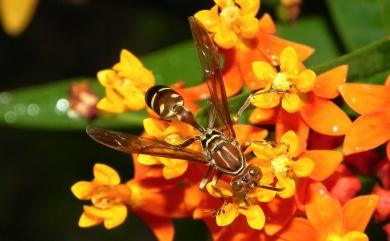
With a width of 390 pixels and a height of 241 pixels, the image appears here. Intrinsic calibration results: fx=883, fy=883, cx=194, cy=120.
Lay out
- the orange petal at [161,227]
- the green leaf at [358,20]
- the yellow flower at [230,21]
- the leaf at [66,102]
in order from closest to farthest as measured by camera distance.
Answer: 1. the yellow flower at [230,21]
2. the orange petal at [161,227]
3. the green leaf at [358,20]
4. the leaf at [66,102]

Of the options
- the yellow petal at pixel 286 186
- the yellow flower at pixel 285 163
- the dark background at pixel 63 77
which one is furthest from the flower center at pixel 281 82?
the dark background at pixel 63 77

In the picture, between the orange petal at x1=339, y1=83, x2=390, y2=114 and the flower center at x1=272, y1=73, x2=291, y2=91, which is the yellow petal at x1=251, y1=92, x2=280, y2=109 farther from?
the orange petal at x1=339, y1=83, x2=390, y2=114

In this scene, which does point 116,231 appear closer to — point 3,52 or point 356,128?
point 3,52

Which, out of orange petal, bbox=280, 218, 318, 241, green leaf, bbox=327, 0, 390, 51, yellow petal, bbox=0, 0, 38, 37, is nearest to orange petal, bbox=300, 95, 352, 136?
orange petal, bbox=280, 218, 318, 241

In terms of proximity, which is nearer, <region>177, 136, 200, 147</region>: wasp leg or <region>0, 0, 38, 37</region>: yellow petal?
<region>177, 136, 200, 147</region>: wasp leg

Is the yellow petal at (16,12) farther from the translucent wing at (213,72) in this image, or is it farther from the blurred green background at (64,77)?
the translucent wing at (213,72)

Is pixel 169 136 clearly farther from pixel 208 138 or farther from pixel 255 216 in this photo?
pixel 255 216
